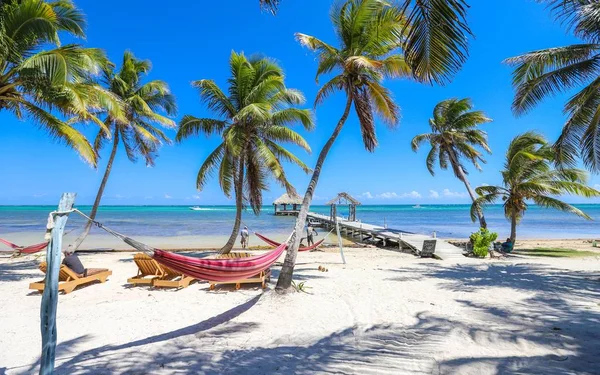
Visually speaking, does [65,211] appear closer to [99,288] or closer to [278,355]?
[278,355]

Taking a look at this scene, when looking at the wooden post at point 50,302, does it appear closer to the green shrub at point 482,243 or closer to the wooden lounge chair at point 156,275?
the wooden lounge chair at point 156,275

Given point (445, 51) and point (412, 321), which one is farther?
point (412, 321)

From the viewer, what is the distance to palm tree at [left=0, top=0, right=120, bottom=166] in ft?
17.7

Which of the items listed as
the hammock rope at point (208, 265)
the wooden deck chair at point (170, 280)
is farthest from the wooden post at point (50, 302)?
the wooden deck chair at point (170, 280)

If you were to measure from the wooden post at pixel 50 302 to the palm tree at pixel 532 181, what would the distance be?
43.8 feet

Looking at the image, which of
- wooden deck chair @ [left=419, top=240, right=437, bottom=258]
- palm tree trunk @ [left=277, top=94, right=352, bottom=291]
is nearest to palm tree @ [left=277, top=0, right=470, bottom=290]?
palm tree trunk @ [left=277, top=94, right=352, bottom=291]

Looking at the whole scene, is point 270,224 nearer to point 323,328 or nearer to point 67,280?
point 67,280

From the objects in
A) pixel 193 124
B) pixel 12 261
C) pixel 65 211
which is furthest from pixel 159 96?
pixel 65 211

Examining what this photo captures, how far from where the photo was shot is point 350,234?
19453mm

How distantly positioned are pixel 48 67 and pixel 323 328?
19.8 feet

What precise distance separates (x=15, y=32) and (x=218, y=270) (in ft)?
17.3

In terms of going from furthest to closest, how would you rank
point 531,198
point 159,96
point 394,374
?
point 531,198 → point 159,96 → point 394,374

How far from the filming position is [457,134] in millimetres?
13797

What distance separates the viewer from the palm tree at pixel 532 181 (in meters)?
11.5
